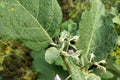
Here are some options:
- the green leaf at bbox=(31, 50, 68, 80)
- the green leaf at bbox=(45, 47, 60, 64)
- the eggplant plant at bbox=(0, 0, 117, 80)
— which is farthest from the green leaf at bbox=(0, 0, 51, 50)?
the green leaf at bbox=(31, 50, 68, 80)

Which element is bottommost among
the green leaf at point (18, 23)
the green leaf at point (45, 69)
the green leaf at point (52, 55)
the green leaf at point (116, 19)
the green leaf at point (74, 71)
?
the green leaf at point (45, 69)

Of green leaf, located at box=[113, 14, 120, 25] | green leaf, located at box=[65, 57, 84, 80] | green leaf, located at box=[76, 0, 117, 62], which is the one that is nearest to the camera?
green leaf, located at box=[65, 57, 84, 80]

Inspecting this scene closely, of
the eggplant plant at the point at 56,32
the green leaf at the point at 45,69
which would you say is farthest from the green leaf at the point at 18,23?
the green leaf at the point at 45,69

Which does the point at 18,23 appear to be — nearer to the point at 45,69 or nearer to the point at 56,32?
the point at 56,32

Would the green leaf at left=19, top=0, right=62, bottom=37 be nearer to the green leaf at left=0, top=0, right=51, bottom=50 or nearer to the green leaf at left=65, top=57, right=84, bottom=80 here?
the green leaf at left=0, top=0, right=51, bottom=50

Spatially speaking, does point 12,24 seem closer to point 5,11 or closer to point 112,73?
point 5,11

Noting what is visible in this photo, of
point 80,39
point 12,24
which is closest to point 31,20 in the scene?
point 12,24

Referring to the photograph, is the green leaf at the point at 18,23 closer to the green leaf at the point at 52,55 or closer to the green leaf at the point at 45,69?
the green leaf at the point at 52,55

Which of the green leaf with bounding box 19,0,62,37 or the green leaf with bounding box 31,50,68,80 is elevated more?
the green leaf with bounding box 19,0,62,37
